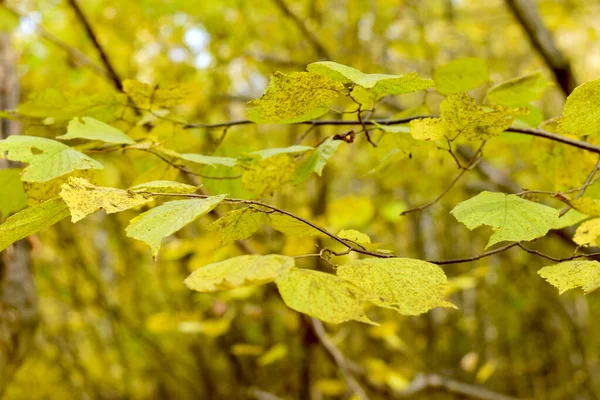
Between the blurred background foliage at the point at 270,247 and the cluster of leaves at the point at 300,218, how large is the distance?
0.62 metres

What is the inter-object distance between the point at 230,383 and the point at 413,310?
8.57ft

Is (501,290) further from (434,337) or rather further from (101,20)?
(101,20)

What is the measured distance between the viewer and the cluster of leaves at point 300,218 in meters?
0.33

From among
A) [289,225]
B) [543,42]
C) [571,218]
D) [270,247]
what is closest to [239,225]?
[289,225]

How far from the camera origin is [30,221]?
340 millimetres

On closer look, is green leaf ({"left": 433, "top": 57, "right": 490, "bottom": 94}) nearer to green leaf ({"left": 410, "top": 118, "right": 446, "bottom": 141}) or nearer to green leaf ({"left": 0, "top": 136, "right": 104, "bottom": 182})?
green leaf ({"left": 410, "top": 118, "right": 446, "bottom": 141})

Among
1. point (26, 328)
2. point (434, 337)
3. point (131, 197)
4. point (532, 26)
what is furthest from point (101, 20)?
point (434, 337)

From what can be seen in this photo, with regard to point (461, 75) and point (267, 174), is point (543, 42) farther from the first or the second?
point (267, 174)

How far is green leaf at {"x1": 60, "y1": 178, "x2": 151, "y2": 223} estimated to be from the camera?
33 cm

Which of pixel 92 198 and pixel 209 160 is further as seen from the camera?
pixel 209 160

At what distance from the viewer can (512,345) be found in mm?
4324

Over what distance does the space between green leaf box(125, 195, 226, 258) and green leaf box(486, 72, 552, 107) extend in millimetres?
383

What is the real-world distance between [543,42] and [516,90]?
738 millimetres

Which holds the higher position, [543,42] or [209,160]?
[543,42]
